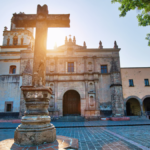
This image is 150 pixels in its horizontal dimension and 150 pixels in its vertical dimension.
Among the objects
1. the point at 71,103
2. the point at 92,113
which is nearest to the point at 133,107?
the point at 92,113

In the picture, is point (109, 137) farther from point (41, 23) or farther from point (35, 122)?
point (41, 23)

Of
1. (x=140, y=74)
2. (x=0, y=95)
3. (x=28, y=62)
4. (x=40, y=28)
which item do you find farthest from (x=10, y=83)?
(x=140, y=74)

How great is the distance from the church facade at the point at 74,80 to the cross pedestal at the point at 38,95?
13358 mm

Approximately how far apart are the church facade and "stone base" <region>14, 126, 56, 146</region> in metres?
14.0

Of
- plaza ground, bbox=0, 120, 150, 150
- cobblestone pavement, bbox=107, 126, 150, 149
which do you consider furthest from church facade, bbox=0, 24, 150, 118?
cobblestone pavement, bbox=107, 126, 150, 149

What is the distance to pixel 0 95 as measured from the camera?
1889cm

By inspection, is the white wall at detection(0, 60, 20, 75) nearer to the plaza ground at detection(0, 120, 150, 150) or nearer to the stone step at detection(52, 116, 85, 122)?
the stone step at detection(52, 116, 85, 122)

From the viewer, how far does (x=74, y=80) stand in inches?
775

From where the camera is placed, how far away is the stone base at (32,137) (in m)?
4.27

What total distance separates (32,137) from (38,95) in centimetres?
142

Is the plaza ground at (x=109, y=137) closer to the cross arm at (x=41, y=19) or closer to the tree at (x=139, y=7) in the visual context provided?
the cross arm at (x=41, y=19)

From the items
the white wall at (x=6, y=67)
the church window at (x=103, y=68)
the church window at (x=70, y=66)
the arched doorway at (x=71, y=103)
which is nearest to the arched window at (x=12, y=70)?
the white wall at (x=6, y=67)

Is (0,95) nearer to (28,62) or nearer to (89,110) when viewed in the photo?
(28,62)

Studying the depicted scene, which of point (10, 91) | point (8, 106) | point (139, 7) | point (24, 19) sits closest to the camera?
point (24, 19)
